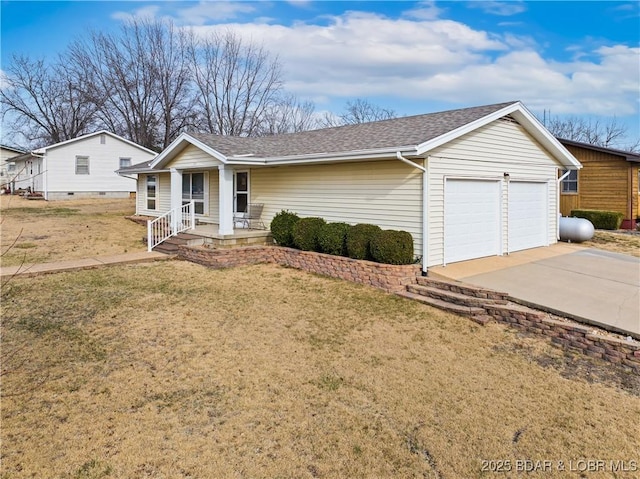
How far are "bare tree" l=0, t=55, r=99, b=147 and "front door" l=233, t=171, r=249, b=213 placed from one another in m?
34.9

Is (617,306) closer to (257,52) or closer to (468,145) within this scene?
(468,145)

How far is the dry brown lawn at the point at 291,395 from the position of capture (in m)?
3.59

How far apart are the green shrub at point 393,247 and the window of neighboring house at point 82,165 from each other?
27.2 meters

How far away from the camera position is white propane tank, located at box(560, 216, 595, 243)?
1349cm

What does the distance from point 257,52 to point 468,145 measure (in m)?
35.5

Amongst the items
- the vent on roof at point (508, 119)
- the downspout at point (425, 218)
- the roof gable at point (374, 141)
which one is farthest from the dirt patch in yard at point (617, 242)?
the downspout at point (425, 218)

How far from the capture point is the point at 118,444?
147 inches

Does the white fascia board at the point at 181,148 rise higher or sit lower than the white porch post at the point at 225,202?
higher

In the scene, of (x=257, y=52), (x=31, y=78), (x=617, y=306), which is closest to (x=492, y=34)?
(x=617, y=306)

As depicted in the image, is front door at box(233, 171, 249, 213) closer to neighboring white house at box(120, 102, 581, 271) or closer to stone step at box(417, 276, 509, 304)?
neighboring white house at box(120, 102, 581, 271)

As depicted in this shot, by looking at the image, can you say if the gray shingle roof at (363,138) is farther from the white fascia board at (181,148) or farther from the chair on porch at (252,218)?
the chair on porch at (252,218)

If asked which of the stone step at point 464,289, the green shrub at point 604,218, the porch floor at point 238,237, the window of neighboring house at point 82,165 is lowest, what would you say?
the stone step at point 464,289

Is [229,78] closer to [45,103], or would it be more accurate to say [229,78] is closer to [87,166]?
[87,166]

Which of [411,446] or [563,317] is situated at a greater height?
[563,317]
